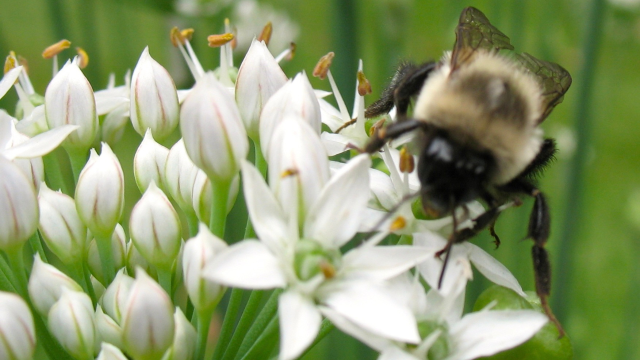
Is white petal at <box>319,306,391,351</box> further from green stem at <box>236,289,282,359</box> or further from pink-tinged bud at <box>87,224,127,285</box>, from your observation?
pink-tinged bud at <box>87,224,127,285</box>

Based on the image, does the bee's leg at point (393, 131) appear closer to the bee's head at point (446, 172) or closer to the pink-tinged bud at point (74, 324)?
the bee's head at point (446, 172)

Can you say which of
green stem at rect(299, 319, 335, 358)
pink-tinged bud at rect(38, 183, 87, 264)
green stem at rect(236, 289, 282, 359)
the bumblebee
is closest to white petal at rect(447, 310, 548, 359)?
the bumblebee

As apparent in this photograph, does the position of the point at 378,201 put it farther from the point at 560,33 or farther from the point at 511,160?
the point at 560,33

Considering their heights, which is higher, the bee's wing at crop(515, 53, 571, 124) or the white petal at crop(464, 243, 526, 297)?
the bee's wing at crop(515, 53, 571, 124)

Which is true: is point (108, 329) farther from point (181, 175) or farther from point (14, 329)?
point (181, 175)

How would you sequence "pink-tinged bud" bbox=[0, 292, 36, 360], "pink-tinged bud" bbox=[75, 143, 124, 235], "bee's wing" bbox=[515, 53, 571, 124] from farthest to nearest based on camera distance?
"bee's wing" bbox=[515, 53, 571, 124] < "pink-tinged bud" bbox=[75, 143, 124, 235] < "pink-tinged bud" bbox=[0, 292, 36, 360]

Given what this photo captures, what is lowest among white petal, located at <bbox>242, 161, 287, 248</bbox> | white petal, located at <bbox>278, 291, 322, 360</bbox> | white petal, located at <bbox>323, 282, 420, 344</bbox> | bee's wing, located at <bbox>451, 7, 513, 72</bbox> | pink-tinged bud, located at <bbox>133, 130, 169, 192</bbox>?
pink-tinged bud, located at <bbox>133, 130, 169, 192</bbox>
